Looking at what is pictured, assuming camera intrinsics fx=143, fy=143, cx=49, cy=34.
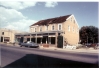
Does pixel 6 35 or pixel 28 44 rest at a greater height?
pixel 6 35

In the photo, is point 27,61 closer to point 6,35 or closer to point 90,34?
point 6,35

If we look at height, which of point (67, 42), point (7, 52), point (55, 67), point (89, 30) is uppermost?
point (89, 30)

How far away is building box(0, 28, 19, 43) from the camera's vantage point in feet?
27.0

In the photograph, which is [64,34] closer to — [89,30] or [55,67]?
[89,30]

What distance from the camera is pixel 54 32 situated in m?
10.2

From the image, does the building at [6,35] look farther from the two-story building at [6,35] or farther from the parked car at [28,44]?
the parked car at [28,44]

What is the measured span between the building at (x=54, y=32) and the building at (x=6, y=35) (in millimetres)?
774

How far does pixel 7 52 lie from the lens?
920 cm

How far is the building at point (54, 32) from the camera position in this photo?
9.65m

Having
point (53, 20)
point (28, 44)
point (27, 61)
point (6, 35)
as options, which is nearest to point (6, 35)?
point (6, 35)

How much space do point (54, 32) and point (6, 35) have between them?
3.42m

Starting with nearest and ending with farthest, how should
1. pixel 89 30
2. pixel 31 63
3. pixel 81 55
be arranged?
pixel 31 63 → pixel 89 30 → pixel 81 55

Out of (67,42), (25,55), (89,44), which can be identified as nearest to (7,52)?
(25,55)

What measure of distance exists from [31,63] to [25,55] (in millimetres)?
1357
